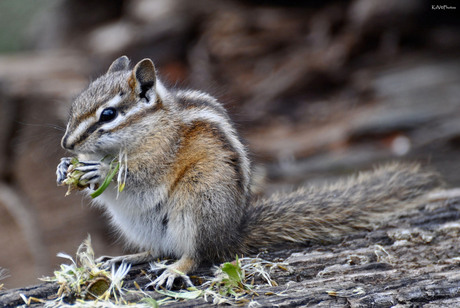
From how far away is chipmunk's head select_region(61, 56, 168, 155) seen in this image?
3121 mm

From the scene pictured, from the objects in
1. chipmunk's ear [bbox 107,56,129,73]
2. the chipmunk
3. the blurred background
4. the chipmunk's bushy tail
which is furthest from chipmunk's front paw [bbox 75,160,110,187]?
the blurred background

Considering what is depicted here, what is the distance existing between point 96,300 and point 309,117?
16.7 ft

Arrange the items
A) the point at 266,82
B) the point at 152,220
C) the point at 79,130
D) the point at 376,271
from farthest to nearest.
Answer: the point at 266,82 → the point at 152,220 → the point at 376,271 → the point at 79,130

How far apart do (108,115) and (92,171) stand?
13.6 inches

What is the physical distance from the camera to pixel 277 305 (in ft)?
9.05

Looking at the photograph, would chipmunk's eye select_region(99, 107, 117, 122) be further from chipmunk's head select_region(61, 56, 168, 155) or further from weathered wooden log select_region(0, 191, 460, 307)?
weathered wooden log select_region(0, 191, 460, 307)

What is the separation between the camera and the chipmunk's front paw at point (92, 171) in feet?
10.3

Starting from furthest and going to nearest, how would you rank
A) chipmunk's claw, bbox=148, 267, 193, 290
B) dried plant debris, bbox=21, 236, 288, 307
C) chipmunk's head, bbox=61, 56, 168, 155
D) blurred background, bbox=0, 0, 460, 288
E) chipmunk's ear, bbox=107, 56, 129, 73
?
blurred background, bbox=0, 0, 460, 288 < chipmunk's ear, bbox=107, 56, 129, 73 < chipmunk's head, bbox=61, 56, 168, 155 < chipmunk's claw, bbox=148, 267, 193, 290 < dried plant debris, bbox=21, 236, 288, 307

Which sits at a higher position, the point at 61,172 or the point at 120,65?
the point at 120,65

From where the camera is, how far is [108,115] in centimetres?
320

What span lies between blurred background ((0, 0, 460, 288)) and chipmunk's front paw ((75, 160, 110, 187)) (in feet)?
7.16

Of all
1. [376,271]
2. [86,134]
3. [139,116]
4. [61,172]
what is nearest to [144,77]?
[139,116]

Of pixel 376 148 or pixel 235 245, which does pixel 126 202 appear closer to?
pixel 235 245

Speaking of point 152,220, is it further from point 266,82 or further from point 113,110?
point 266,82
